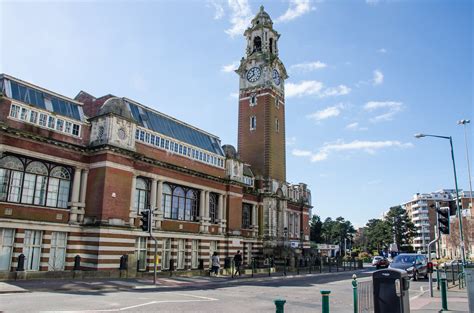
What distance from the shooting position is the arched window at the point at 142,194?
32.2 metres

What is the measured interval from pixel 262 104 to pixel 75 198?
31.4 metres

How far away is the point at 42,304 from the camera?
12930 mm

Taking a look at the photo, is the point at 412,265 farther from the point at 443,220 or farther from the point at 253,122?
the point at 253,122

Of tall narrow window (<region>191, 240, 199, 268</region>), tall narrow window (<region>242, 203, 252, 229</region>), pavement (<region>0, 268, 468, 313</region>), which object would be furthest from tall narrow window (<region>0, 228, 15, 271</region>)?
tall narrow window (<region>242, 203, 252, 229</region>)

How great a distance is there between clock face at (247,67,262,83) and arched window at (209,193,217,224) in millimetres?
21245

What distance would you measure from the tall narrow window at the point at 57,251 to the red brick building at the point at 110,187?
2.7 inches

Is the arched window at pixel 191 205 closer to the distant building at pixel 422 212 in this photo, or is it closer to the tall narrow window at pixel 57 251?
the tall narrow window at pixel 57 251

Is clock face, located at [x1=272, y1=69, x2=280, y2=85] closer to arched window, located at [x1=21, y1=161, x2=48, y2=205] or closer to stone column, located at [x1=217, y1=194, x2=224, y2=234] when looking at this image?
stone column, located at [x1=217, y1=194, x2=224, y2=234]

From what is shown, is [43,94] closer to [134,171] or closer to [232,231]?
[134,171]

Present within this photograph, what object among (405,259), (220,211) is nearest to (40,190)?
(220,211)

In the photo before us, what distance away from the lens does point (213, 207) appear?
136 ft

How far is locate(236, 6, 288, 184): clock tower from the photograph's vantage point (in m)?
52.5

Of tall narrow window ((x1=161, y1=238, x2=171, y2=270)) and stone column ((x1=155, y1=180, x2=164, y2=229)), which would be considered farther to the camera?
tall narrow window ((x1=161, y1=238, x2=171, y2=270))

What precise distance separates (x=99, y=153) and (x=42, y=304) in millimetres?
17158
